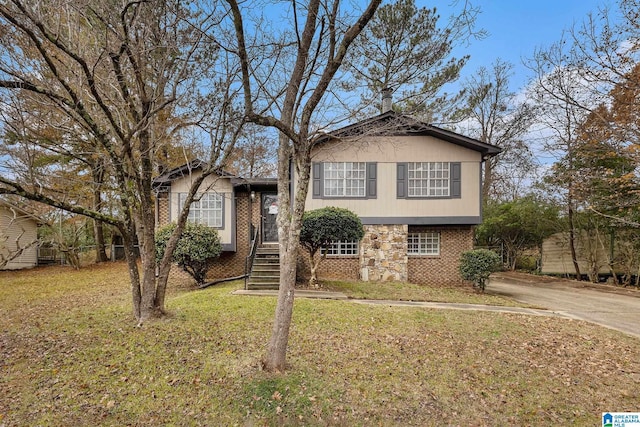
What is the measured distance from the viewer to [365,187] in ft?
38.9

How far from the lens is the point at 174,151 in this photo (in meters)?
16.0

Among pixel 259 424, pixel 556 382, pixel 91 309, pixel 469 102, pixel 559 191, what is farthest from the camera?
Answer: pixel 469 102

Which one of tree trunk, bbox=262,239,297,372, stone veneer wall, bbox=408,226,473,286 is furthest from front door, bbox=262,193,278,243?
tree trunk, bbox=262,239,297,372

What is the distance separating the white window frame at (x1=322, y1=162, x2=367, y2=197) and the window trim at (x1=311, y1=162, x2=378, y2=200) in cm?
10

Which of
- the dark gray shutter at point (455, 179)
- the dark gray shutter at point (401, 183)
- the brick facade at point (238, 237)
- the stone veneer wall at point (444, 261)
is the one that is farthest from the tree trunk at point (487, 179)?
the brick facade at point (238, 237)

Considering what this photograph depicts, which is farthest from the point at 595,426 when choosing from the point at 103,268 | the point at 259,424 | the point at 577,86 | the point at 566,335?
the point at 103,268

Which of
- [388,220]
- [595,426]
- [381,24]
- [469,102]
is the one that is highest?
[381,24]

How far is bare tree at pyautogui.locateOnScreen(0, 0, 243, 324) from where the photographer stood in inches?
199

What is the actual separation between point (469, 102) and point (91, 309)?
18.8 metres

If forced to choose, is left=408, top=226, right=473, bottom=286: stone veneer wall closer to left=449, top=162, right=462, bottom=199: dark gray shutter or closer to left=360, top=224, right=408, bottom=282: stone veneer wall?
left=360, top=224, right=408, bottom=282: stone veneer wall

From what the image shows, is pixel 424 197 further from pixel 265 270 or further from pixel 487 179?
pixel 487 179

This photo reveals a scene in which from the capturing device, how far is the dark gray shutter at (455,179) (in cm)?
1176

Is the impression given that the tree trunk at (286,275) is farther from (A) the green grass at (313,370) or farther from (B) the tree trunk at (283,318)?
(A) the green grass at (313,370)

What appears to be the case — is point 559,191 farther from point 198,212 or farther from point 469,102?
point 198,212
